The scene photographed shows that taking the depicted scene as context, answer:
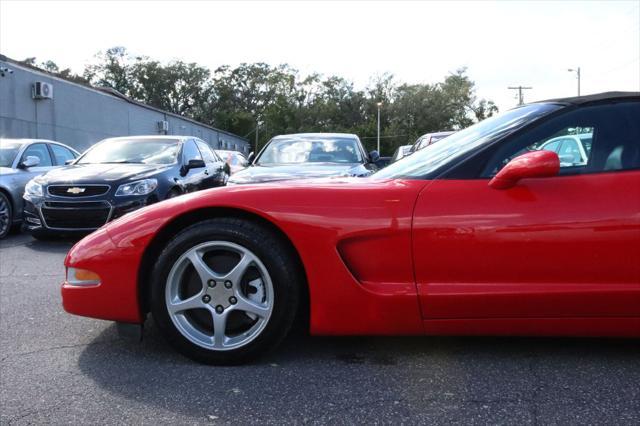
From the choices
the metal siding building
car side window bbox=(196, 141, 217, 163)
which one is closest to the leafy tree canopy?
the metal siding building

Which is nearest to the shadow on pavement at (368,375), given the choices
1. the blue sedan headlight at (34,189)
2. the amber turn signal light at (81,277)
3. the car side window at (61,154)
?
the amber turn signal light at (81,277)

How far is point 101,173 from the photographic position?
655cm

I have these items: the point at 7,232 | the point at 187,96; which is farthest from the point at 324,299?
the point at 187,96

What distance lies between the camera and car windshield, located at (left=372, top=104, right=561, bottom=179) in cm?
260

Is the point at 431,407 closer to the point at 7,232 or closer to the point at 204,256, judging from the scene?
the point at 204,256

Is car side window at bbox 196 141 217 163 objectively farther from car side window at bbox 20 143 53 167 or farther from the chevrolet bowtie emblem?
the chevrolet bowtie emblem

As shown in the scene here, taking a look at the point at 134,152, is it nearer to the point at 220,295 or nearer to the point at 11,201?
the point at 11,201

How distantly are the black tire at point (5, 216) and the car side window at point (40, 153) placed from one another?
100 cm

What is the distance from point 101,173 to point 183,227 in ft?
14.3

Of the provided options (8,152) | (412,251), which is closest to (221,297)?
(412,251)

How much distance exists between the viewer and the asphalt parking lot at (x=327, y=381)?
207 cm

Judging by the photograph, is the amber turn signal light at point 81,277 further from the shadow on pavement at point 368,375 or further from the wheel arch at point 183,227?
the shadow on pavement at point 368,375

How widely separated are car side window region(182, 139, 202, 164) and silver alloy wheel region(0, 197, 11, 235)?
2335 mm

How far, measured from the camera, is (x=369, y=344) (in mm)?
2816
